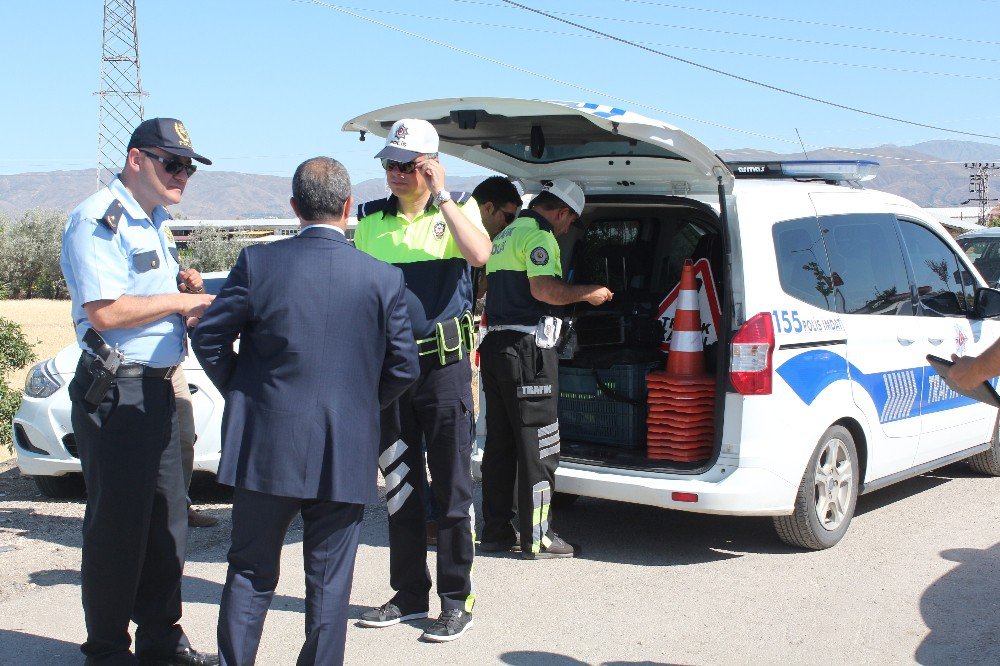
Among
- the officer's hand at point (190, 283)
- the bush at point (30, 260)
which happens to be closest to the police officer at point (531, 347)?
the officer's hand at point (190, 283)

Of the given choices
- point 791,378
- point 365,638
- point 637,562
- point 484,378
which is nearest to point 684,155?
point 791,378

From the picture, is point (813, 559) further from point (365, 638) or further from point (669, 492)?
point (365, 638)

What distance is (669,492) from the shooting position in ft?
17.7

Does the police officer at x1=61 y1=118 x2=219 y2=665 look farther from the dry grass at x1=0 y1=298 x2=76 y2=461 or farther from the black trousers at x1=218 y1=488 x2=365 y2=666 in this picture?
the dry grass at x1=0 y1=298 x2=76 y2=461

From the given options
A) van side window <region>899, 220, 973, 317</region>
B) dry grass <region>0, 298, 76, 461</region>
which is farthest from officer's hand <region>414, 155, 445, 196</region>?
dry grass <region>0, 298, 76, 461</region>

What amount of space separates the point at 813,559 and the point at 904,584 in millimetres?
511

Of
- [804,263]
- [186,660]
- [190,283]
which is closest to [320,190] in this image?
[190,283]

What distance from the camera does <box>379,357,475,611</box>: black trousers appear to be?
4734 millimetres

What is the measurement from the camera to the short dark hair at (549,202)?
230 inches

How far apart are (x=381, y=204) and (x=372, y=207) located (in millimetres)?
43

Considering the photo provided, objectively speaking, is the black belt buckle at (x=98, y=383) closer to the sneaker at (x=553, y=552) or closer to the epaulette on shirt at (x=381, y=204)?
the epaulette on shirt at (x=381, y=204)

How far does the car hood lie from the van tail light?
0.73m

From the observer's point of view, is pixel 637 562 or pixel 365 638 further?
pixel 637 562

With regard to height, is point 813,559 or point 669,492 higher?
point 669,492
